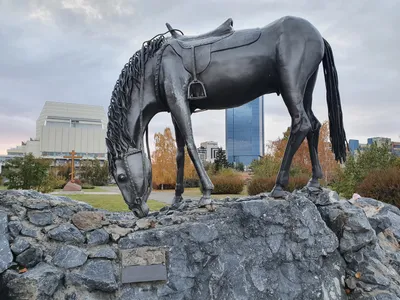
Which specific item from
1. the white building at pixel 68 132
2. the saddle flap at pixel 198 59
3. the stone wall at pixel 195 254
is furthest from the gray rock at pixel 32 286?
the white building at pixel 68 132

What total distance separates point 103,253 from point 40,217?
778 millimetres

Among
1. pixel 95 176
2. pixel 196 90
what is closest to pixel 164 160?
pixel 95 176

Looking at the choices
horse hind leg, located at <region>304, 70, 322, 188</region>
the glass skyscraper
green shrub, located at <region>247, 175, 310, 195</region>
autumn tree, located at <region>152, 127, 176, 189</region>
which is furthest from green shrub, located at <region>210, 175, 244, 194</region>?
the glass skyscraper

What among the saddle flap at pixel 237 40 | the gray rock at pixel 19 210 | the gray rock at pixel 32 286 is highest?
the saddle flap at pixel 237 40

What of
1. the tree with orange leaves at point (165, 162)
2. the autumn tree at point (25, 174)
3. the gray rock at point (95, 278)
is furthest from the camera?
the tree with orange leaves at point (165, 162)

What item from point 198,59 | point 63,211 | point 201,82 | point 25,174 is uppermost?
point 198,59

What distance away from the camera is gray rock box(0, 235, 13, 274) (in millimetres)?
2584

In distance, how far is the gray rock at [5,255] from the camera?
2584mm

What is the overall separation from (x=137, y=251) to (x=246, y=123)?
69262 mm

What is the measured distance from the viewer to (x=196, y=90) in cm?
354

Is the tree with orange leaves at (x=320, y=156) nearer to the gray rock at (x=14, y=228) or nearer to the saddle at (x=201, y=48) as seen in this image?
the saddle at (x=201, y=48)

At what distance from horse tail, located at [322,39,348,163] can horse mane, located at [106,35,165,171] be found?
2077 mm

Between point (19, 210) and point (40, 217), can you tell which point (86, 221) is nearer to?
point (40, 217)

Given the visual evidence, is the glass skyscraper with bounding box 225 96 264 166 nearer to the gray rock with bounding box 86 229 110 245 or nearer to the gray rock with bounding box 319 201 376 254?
the gray rock with bounding box 319 201 376 254
